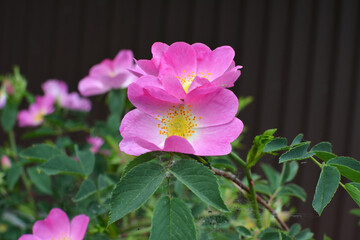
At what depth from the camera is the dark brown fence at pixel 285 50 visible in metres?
2.71

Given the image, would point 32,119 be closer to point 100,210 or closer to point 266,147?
point 100,210

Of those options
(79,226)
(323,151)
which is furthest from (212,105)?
(79,226)

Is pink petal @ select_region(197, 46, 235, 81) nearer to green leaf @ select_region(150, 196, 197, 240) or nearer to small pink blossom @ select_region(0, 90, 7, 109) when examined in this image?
green leaf @ select_region(150, 196, 197, 240)

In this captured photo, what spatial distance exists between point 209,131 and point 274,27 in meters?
2.49

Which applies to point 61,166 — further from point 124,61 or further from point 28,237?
point 124,61

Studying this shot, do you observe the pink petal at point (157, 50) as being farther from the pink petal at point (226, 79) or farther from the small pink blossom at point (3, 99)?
the small pink blossom at point (3, 99)

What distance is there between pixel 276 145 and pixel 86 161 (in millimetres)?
340

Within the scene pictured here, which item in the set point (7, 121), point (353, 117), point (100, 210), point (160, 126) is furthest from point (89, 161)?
point (353, 117)

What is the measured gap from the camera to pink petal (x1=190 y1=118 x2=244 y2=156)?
39 centimetres

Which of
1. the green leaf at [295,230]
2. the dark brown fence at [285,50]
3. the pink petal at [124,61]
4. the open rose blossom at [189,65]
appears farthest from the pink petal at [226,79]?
the dark brown fence at [285,50]

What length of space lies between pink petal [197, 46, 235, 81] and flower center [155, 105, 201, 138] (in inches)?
2.2

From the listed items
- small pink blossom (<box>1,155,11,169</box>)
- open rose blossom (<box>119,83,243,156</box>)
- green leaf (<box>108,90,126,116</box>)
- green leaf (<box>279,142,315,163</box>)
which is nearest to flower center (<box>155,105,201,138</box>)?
open rose blossom (<box>119,83,243,156</box>)

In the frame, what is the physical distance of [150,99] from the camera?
1.37ft

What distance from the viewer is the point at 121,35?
2.90 metres
